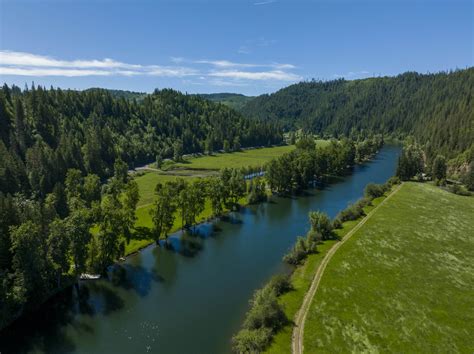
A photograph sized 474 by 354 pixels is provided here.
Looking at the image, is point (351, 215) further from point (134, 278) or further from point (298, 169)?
point (134, 278)

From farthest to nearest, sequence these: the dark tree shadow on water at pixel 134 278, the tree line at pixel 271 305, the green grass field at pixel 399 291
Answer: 1. the dark tree shadow on water at pixel 134 278
2. the green grass field at pixel 399 291
3. the tree line at pixel 271 305

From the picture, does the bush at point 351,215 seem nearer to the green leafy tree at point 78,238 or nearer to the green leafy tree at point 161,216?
the green leafy tree at point 161,216

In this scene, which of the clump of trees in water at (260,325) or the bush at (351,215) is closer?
the clump of trees in water at (260,325)

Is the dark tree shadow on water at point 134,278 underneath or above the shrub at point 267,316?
underneath

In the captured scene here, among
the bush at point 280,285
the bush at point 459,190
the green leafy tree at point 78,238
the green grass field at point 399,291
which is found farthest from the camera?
the bush at point 459,190

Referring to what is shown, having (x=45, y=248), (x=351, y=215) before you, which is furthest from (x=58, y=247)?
(x=351, y=215)

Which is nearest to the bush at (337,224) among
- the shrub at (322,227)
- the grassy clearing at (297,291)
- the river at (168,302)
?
the grassy clearing at (297,291)
